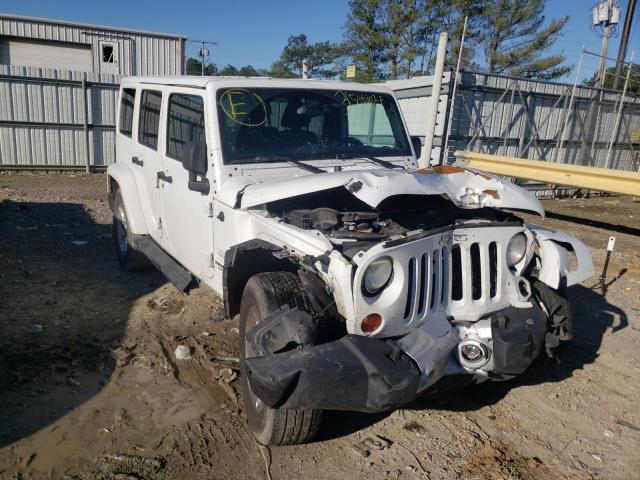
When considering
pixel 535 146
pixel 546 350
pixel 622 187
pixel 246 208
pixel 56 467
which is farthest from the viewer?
pixel 535 146

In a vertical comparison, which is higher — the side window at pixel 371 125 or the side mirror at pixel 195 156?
the side window at pixel 371 125

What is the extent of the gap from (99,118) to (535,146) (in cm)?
1147

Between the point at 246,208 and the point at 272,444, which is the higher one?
the point at 246,208

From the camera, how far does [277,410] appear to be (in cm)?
274

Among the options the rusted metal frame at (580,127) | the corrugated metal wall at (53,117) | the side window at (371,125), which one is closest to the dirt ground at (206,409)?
the side window at (371,125)

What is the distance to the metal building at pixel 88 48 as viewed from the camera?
17297 millimetres

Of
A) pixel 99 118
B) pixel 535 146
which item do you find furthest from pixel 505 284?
pixel 99 118

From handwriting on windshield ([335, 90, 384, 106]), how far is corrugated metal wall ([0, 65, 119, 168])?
11.0 metres

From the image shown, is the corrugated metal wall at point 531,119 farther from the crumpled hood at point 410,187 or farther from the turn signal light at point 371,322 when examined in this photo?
the turn signal light at point 371,322

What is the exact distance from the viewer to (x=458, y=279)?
298 centimetres

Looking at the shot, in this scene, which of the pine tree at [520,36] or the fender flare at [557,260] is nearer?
the fender flare at [557,260]

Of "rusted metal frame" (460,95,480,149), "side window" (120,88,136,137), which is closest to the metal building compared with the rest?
"rusted metal frame" (460,95,480,149)

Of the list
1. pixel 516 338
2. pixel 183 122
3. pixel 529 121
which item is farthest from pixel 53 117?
pixel 516 338

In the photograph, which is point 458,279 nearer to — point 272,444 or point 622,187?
point 272,444
